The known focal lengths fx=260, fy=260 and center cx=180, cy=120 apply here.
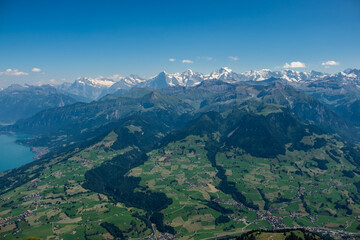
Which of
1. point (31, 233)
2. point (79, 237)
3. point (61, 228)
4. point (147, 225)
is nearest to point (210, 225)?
point (147, 225)

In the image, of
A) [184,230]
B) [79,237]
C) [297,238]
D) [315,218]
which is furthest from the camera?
[315,218]

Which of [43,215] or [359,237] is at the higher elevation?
[359,237]

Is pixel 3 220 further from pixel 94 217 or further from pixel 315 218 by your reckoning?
pixel 315 218

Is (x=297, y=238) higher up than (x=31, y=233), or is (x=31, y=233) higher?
(x=297, y=238)

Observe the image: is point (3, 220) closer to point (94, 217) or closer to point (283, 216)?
point (94, 217)

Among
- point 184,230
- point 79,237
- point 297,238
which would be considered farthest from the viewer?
point 184,230

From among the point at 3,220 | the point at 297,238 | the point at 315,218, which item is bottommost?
the point at 3,220

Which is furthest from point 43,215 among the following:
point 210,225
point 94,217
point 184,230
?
point 210,225

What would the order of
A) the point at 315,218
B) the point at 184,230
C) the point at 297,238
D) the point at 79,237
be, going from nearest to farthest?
the point at 297,238, the point at 79,237, the point at 184,230, the point at 315,218

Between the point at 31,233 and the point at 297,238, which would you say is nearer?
the point at 297,238
